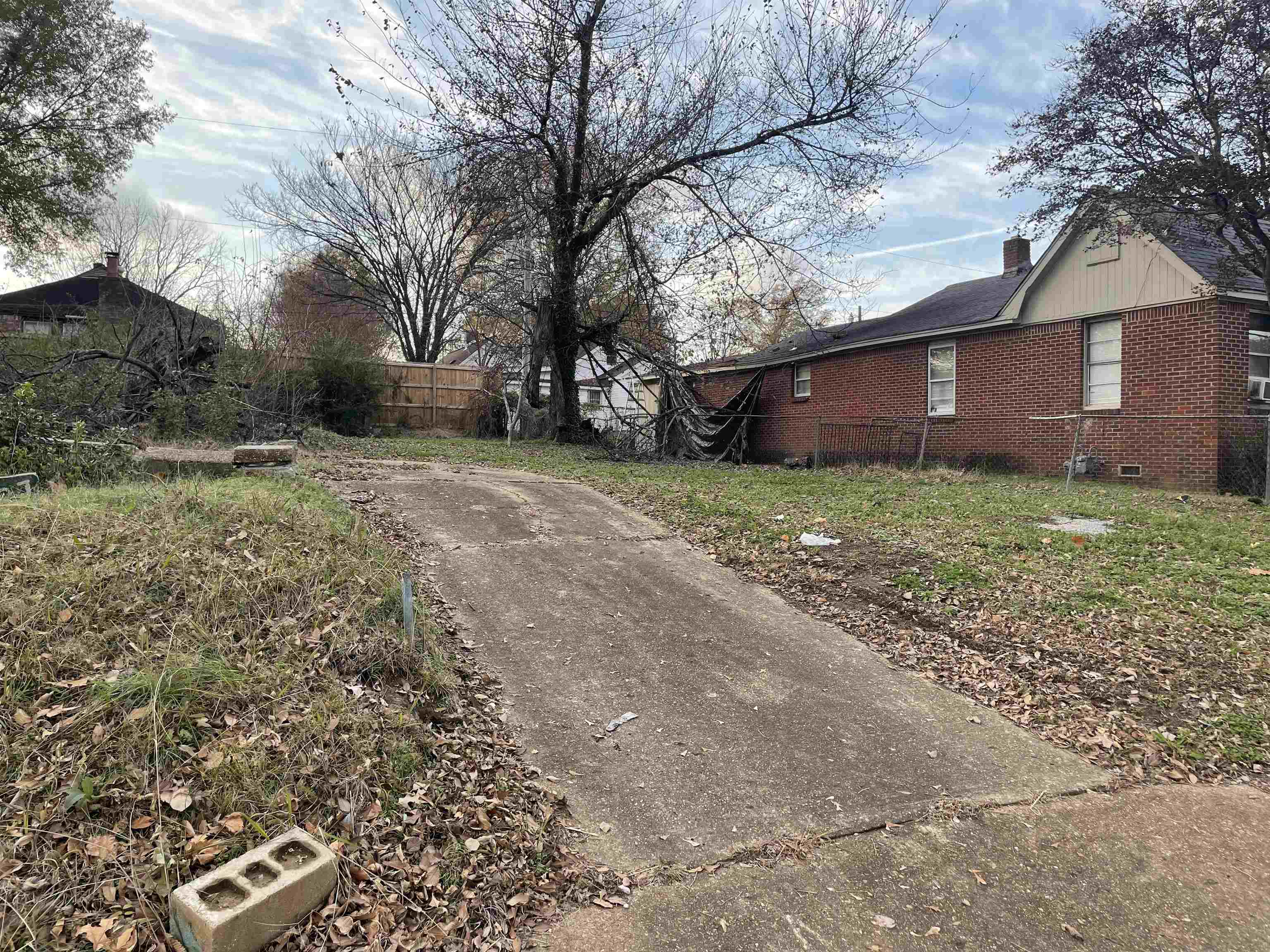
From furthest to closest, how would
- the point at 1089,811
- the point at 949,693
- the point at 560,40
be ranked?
1. the point at 560,40
2. the point at 949,693
3. the point at 1089,811

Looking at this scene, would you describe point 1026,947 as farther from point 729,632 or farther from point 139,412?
point 139,412

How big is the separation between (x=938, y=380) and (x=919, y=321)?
145cm

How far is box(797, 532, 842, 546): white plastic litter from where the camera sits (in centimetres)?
A: 630

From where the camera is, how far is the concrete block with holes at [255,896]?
6.43 ft

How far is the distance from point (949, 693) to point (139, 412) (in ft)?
28.7

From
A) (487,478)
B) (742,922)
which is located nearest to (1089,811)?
(742,922)

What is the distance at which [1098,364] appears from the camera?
12055 mm

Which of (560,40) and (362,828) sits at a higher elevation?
(560,40)

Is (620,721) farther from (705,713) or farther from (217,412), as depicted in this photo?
(217,412)

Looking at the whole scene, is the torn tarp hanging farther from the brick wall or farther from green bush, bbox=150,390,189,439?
green bush, bbox=150,390,189,439

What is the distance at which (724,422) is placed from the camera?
17094 millimetres

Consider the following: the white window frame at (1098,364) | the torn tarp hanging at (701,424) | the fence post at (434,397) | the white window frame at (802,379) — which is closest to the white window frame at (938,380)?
the white window frame at (1098,364)

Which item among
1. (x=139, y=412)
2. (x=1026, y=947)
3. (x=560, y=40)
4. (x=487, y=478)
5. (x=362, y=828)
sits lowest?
(x=1026, y=947)

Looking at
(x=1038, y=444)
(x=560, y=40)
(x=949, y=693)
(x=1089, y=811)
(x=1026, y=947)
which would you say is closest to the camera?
(x=1026, y=947)
